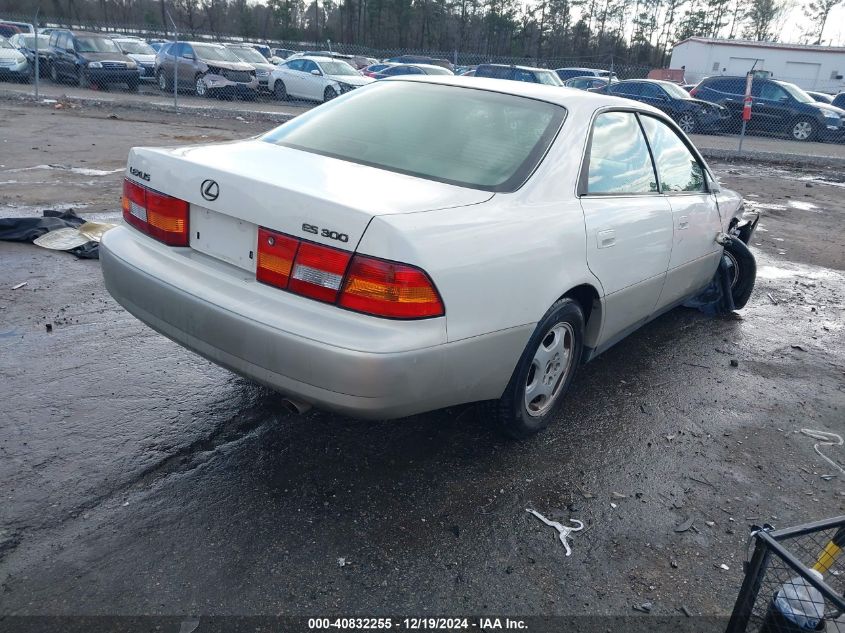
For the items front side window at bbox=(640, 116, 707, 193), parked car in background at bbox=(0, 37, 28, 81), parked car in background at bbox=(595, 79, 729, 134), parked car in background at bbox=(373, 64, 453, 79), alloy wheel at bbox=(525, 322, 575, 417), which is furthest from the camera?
parked car in background at bbox=(373, 64, 453, 79)

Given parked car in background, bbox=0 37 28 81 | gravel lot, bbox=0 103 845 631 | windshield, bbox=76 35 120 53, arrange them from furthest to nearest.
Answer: windshield, bbox=76 35 120 53 < parked car in background, bbox=0 37 28 81 < gravel lot, bbox=0 103 845 631

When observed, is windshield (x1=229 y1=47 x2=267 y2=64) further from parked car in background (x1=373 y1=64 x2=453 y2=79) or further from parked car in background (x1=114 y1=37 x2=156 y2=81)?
parked car in background (x1=373 y1=64 x2=453 y2=79)

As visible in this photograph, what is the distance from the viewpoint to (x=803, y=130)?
20.0 m

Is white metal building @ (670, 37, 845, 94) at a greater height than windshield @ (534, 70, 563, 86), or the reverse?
white metal building @ (670, 37, 845, 94)

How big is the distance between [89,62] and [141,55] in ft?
11.8

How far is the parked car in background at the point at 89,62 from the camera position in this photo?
20391 millimetres

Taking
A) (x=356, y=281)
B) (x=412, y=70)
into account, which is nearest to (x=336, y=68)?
(x=412, y=70)

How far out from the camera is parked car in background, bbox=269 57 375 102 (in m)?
20.4

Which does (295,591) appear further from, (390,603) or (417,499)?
(417,499)

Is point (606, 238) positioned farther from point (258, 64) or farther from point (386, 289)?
point (258, 64)

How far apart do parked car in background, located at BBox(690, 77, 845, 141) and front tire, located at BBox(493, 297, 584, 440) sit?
2002 centimetres

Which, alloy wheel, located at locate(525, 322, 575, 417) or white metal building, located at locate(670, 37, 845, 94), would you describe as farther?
white metal building, located at locate(670, 37, 845, 94)

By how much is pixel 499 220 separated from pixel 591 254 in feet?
2.18

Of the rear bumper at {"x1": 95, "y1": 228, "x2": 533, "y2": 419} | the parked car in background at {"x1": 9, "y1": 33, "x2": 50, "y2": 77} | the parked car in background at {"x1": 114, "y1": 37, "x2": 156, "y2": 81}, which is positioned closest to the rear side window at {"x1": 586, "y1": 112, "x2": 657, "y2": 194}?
the rear bumper at {"x1": 95, "y1": 228, "x2": 533, "y2": 419}
